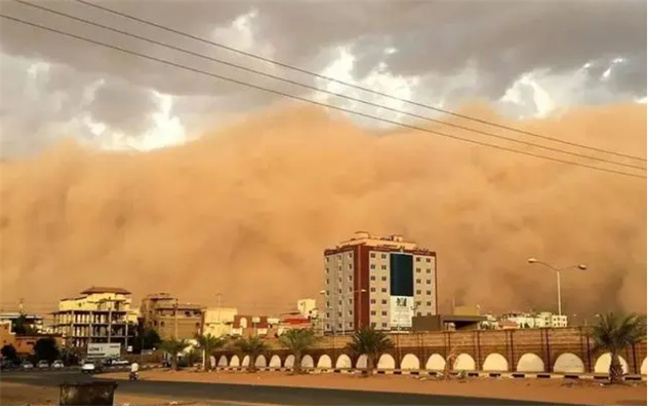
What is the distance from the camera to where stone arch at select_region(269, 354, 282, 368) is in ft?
264

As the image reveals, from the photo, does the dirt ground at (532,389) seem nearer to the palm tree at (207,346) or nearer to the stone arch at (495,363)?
the stone arch at (495,363)

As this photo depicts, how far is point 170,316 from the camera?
6417 inches

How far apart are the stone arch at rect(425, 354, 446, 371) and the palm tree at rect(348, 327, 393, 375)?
3.54 metres

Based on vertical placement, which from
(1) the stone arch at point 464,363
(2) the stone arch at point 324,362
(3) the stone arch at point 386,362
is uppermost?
(1) the stone arch at point 464,363

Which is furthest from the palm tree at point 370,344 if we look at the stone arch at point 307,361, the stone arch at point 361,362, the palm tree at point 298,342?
the stone arch at point 307,361

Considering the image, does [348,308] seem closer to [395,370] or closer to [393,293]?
[393,293]

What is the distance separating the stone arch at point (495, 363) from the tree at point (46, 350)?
90.7 meters

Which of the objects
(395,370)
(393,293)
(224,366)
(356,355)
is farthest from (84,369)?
(393,293)

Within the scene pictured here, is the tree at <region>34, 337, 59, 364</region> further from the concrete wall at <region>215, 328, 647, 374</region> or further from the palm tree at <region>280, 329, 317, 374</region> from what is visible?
the concrete wall at <region>215, 328, 647, 374</region>

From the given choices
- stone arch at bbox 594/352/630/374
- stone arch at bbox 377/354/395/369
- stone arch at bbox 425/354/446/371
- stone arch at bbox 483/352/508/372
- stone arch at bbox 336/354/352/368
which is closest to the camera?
stone arch at bbox 594/352/630/374

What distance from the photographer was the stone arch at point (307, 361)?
75.8 meters

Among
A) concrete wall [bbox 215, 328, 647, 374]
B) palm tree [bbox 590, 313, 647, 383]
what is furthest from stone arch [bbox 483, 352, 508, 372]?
palm tree [bbox 590, 313, 647, 383]

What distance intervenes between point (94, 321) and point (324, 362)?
89.2m

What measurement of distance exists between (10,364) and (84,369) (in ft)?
148
